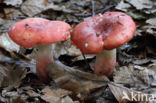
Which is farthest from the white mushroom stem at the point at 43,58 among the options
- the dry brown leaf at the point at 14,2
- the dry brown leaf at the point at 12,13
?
the dry brown leaf at the point at 14,2

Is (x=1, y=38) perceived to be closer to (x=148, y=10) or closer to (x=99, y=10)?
(x=99, y=10)

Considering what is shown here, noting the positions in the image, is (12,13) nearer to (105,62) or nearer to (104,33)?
(105,62)

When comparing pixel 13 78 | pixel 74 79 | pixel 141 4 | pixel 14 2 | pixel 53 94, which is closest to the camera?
pixel 53 94

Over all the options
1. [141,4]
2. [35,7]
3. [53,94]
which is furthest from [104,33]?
[35,7]

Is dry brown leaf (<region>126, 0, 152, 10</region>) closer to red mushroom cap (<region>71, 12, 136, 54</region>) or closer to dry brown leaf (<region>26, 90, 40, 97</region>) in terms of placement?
red mushroom cap (<region>71, 12, 136, 54</region>)

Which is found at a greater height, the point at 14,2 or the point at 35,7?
the point at 14,2

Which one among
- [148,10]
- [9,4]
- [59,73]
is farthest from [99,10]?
[59,73]

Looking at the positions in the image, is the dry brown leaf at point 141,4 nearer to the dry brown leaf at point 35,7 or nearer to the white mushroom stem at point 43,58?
the dry brown leaf at point 35,7

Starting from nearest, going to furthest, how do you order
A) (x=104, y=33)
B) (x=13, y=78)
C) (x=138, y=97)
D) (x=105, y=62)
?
(x=138, y=97)
(x=104, y=33)
(x=105, y=62)
(x=13, y=78)
